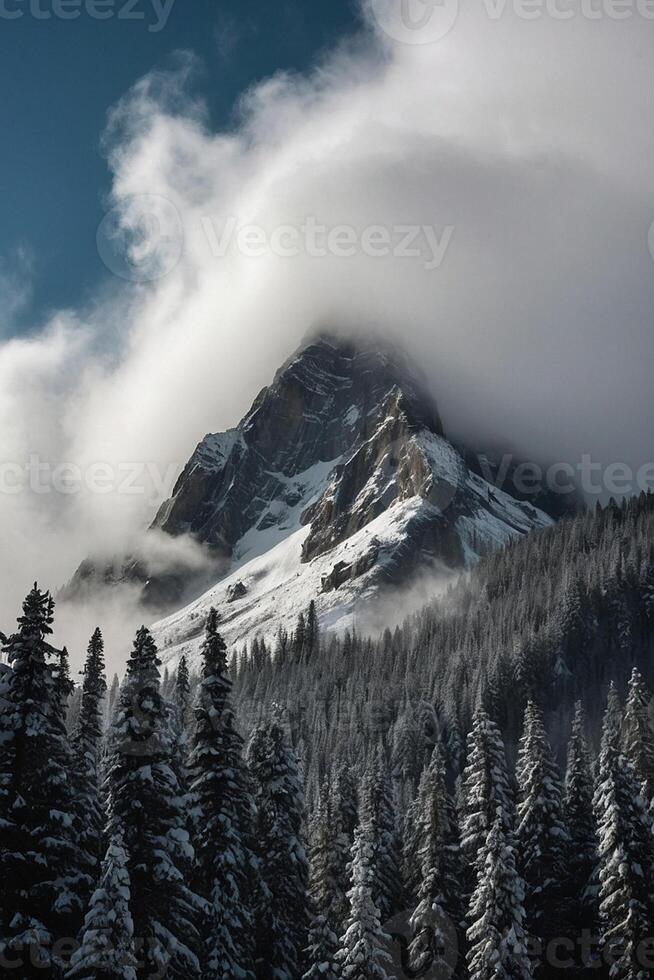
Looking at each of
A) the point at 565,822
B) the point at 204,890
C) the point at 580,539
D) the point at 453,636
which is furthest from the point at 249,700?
the point at 204,890

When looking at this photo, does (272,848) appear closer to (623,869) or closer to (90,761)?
(90,761)

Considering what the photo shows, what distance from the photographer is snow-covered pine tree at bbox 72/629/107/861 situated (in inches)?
1406

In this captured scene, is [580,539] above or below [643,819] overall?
above

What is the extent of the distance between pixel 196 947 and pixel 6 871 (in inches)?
299

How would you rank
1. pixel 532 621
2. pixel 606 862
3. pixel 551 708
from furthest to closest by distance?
pixel 532 621
pixel 551 708
pixel 606 862

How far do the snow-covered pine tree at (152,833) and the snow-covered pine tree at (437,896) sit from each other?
66.3ft

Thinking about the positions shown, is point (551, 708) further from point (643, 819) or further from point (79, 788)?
point (79, 788)

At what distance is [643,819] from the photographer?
4491 centimetres

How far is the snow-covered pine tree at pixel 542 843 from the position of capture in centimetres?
4791

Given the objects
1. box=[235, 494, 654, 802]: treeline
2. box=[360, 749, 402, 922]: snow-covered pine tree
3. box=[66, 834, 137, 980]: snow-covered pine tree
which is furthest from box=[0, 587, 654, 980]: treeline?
box=[235, 494, 654, 802]: treeline

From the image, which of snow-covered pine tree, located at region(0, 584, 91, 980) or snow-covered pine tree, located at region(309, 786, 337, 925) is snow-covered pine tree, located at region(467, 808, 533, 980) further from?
snow-covered pine tree, located at region(0, 584, 91, 980)

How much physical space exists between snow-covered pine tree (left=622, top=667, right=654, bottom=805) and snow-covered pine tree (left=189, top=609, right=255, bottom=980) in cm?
2619

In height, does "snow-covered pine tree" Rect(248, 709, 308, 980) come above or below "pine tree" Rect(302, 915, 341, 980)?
above

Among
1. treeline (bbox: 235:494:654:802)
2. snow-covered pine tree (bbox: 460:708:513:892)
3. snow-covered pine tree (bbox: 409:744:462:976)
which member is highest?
treeline (bbox: 235:494:654:802)
